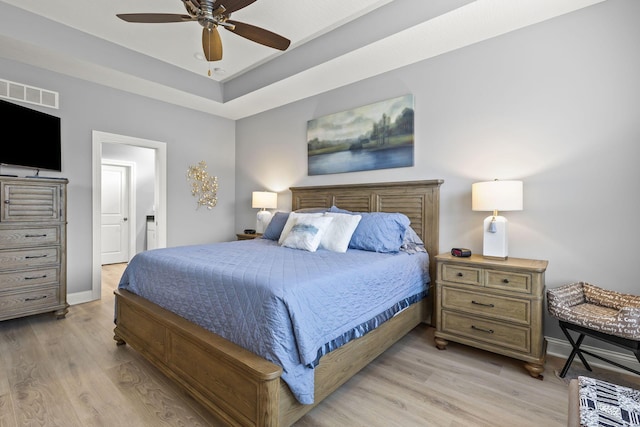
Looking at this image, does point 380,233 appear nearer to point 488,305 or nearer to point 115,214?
point 488,305

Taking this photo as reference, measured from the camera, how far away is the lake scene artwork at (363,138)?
3.18m

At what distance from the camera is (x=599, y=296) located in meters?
2.10

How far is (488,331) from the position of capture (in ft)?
7.42

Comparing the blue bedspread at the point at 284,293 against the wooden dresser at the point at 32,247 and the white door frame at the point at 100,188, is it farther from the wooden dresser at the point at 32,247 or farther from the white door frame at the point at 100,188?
the white door frame at the point at 100,188

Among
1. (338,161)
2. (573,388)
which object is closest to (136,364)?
(573,388)

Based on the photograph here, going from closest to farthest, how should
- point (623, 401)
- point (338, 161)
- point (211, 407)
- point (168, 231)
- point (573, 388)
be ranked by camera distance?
point (623, 401)
point (573, 388)
point (211, 407)
point (338, 161)
point (168, 231)

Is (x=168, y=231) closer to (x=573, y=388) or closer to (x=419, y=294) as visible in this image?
(x=419, y=294)

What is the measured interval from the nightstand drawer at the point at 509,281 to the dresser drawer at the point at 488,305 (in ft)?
0.25

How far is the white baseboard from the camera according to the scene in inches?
82.1

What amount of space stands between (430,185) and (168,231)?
364 cm

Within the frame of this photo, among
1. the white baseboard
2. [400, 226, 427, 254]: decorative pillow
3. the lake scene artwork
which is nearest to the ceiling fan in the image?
the lake scene artwork

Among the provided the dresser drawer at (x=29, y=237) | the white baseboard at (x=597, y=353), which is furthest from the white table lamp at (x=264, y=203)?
the white baseboard at (x=597, y=353)

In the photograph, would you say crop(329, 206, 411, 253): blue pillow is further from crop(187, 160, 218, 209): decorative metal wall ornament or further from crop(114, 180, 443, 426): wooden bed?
crop(187, 160, 218, 209): decorative metal wall ornament

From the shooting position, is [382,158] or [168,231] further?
[168,231]
